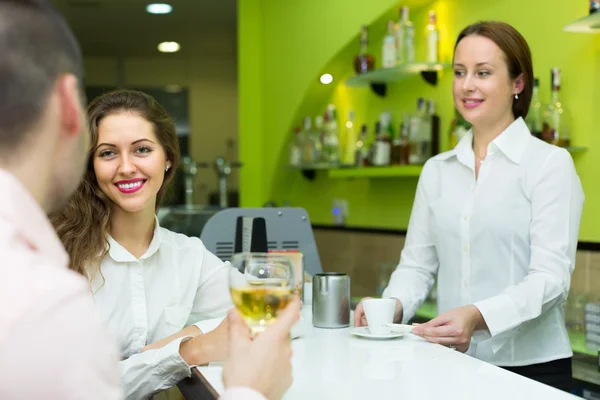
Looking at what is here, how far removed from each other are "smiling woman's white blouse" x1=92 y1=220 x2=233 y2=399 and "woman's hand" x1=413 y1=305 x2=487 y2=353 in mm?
487

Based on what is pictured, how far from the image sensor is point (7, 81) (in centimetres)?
72

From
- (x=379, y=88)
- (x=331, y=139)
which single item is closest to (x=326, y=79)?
(x=331, y=139)

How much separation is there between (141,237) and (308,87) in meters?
3.17

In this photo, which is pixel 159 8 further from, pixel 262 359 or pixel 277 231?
pixel 262 359

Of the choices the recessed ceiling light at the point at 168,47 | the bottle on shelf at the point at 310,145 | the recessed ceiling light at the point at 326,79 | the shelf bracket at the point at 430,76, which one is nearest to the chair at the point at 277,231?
the shelf bracket at the point at 430,76

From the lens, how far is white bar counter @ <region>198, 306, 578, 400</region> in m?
1.22

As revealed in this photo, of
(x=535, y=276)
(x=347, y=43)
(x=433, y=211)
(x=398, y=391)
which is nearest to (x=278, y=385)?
(x=398, y=391)

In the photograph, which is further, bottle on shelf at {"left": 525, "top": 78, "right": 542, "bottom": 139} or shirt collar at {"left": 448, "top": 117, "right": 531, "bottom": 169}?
bottle on shelf at {"left": 525, "top": 78, "right": 542, "bottom": 139}

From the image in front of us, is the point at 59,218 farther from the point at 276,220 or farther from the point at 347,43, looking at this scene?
the point at 347,43

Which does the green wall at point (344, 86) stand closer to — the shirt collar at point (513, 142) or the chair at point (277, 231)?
the shirt collar at point (513, 142)

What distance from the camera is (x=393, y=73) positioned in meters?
4.06

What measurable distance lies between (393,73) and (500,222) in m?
2.21

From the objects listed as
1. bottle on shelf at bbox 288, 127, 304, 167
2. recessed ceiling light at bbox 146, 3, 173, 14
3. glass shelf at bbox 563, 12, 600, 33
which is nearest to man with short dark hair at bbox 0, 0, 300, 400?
glass shelf at bbox 563, 12, 600, 33

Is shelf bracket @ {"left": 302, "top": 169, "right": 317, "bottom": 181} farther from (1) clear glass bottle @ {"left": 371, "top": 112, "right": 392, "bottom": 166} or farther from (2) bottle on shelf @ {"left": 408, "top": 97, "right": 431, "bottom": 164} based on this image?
(2) bottle on shelf @ {"left": 408, "top": 97, "right": 431, "bottom": 164}
